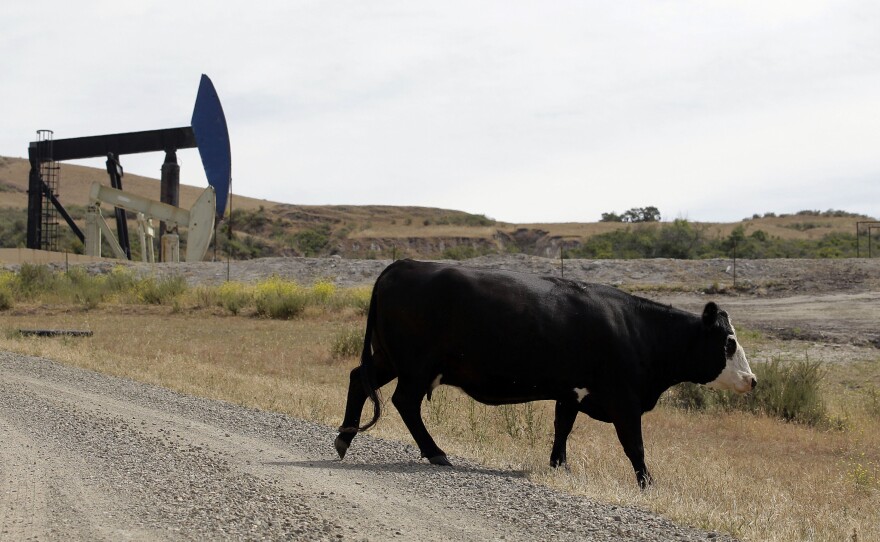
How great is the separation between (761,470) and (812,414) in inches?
185

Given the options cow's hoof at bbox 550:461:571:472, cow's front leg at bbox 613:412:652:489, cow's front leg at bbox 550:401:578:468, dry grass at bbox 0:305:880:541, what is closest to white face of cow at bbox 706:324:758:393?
dry grass at bbox 0:305:880:541

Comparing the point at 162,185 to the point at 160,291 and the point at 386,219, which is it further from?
the point at 386,219

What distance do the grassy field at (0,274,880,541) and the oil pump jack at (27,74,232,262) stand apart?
19.2 meters

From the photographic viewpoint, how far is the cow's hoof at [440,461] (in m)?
9.92

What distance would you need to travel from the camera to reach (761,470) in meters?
13.0

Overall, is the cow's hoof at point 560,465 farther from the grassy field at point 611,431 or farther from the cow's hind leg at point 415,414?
the cow's hind leg at point 415,414

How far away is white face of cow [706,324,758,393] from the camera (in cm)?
1146

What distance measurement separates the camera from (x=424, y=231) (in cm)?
9544

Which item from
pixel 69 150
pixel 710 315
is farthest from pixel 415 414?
pixel 69 150

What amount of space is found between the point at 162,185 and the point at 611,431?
130ft

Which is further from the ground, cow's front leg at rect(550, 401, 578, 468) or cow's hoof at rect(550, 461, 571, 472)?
cow's front leg at rect(550, 401, 578, 468)

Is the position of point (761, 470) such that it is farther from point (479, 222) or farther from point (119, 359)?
point (479, 222)

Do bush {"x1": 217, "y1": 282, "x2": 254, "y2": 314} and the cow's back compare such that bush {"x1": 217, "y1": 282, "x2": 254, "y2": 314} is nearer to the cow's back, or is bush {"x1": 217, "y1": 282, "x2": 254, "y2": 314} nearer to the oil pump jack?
the oil pump jack

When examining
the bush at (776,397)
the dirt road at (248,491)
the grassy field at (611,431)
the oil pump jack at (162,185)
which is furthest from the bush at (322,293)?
the dirt road at (248,491)
